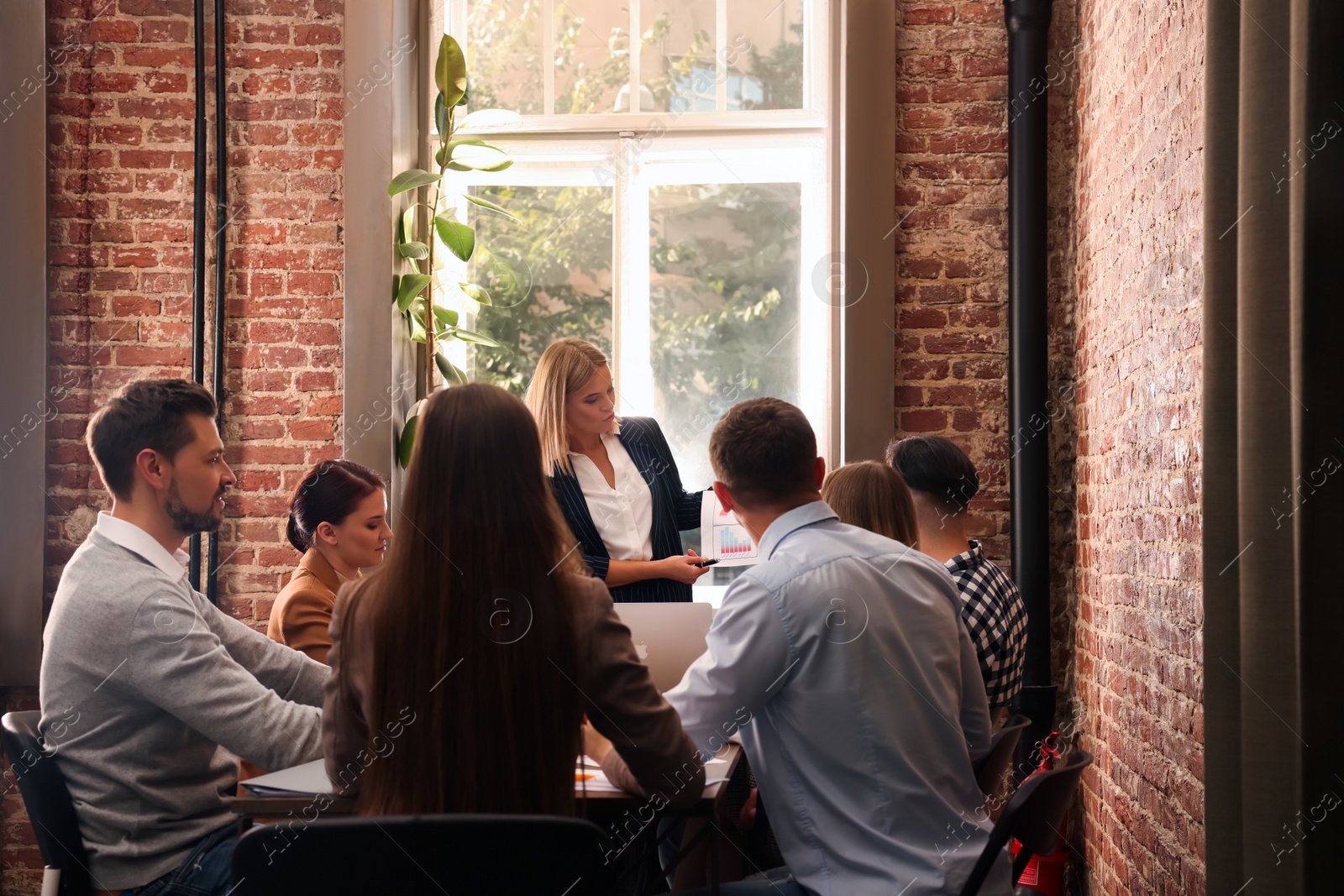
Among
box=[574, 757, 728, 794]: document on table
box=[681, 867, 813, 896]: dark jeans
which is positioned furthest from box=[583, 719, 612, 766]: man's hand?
box=[681, 867, 813, 896]: dark jeans

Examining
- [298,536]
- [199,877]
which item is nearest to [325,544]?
[298,536]

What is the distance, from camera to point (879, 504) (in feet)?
7.77

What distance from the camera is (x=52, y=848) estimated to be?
5.92 feet

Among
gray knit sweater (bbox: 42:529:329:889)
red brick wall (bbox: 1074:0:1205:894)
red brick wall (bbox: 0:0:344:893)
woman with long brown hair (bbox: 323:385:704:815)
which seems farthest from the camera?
red brick wall (bbox: 0:0:344:893)

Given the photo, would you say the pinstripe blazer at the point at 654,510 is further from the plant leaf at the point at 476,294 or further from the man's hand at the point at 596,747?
the man's hand at the point at 596,747

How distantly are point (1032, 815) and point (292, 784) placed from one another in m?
1.16

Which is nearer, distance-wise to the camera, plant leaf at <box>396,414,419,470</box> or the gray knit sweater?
the gray knit sweater

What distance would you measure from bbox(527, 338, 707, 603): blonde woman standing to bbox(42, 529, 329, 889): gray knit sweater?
1414 mm

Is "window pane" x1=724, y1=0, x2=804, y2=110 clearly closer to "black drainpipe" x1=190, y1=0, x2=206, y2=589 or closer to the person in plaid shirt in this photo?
the person in plaid shirt

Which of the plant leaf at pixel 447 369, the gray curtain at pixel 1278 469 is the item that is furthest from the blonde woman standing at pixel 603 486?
the gray curtain at pixel 1278 469

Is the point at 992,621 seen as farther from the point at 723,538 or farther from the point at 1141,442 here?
the point at 723,538

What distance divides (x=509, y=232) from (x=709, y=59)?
1.01 meters

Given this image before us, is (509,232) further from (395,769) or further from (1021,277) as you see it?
(395,769)

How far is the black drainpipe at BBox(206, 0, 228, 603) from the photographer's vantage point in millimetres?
3836
